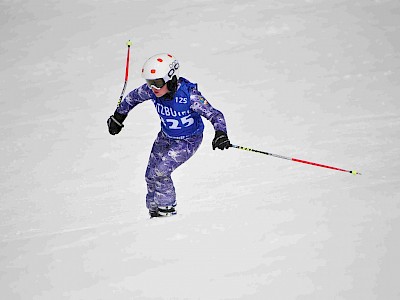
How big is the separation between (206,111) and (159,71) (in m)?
0.52

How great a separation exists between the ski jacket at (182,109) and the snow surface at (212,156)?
804 mm

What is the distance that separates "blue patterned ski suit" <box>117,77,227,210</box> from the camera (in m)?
5.21

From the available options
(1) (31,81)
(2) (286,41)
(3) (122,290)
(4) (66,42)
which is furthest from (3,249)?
(2) (286,41)

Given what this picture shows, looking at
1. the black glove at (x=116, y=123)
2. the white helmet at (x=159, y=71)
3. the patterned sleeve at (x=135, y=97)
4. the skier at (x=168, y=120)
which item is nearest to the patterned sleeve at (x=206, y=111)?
the skier at (x=168, y=120)

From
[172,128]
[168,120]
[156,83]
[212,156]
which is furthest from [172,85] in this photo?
[212,156]

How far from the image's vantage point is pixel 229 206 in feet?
19.5

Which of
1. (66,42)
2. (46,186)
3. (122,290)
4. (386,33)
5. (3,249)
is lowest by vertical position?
(122,290)

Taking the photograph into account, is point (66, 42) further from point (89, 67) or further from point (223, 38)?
point (223, 38)

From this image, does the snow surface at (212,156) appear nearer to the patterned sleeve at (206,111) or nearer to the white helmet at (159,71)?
the patterned sleeve at (206,111)

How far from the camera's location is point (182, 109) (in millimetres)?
5270

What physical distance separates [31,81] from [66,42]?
0.86 meters

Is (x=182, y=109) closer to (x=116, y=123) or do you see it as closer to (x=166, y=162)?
(x=166, y=162)

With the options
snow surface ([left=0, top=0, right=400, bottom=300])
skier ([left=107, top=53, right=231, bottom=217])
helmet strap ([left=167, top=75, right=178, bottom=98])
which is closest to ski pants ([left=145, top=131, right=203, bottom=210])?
skier ([left=107, top=53, right=231, bottom=217])

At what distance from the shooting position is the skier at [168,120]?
5.00 meters
